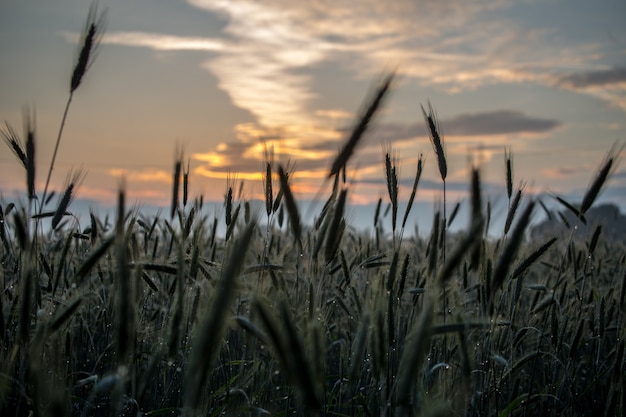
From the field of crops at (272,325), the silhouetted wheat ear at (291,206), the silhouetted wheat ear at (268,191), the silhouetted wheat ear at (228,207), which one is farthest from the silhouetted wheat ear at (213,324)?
the silhouetted wheat ear at (228,207)

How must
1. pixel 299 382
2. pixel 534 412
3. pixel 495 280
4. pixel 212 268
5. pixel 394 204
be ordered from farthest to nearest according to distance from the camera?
pixel 534 412, pixel 212 268, pixel 394 204, pixel 495 280, pixel 299 382

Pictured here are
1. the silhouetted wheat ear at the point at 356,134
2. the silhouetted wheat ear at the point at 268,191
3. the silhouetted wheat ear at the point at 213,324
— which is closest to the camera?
the silhouetted wheat ear at the point at 213,324

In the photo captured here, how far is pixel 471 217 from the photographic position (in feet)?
9.22

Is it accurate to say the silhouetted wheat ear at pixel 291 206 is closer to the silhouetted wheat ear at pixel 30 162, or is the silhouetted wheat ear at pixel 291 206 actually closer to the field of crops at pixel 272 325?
the field of crops at pixel 272 325

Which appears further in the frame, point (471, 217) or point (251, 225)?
point (471, 217)

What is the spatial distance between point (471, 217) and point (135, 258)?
6.34 feet

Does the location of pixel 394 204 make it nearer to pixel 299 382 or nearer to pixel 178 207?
pixel 178 207

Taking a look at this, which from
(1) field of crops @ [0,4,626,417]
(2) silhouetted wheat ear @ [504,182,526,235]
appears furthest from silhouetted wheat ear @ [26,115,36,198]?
(2) silhouetted wheat ear @ [504,182,526,235]

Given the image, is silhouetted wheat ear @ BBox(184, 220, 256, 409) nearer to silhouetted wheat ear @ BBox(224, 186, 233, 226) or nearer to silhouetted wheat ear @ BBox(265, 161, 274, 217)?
silhouetted wheat ear @ BBox(265, 161, 274, 217)

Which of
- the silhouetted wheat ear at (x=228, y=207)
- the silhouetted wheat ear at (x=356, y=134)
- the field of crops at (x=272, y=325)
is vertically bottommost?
the field of crops at (x=272, y=325)

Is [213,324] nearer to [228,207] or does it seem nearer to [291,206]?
[291,206]

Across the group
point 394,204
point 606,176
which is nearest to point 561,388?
point 606,176

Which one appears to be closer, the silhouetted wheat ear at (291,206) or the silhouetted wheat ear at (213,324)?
the silhouetted wheat ear at (213,324)

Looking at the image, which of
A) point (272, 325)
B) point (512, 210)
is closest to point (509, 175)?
point (512, 210)
